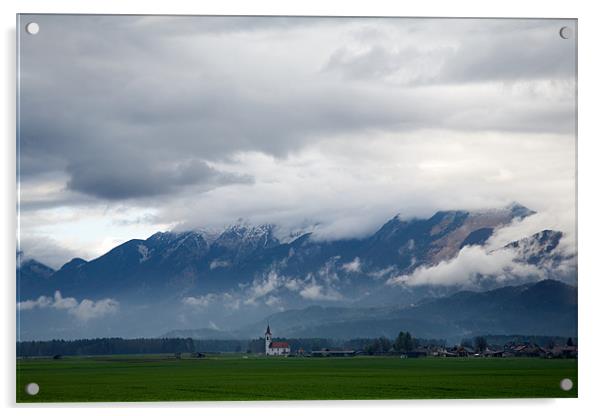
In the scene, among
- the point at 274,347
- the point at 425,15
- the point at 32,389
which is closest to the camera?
the point at 32,389

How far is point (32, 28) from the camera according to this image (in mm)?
9828

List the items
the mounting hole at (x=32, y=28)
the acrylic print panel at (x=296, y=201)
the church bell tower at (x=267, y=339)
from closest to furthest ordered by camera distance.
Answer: the mounting hole at (x=32, y=28) < the acrylic print panel at (x=296, y=201) < the church bell tower at (x=267, y=339)

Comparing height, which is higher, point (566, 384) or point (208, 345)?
point (208, 345)

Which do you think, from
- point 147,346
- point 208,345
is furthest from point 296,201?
point 147,346

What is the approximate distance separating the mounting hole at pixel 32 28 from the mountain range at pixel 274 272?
2188 millimetres

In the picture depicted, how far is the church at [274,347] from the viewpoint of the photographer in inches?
412

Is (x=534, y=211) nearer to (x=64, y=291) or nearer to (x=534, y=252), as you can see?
(x=534, y=252)

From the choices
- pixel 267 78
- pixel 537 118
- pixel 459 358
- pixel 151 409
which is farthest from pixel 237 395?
pixel 537 118

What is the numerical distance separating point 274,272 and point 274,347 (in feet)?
2.50

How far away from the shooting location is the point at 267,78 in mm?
10164

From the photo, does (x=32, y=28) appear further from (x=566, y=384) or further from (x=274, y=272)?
(x=566, y=384)

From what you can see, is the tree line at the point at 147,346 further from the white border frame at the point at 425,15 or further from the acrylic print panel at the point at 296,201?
the white border frame at the point at 425,15

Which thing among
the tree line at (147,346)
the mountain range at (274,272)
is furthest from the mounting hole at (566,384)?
the tree line at (147,346)

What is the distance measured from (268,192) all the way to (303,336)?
148 centimetres
